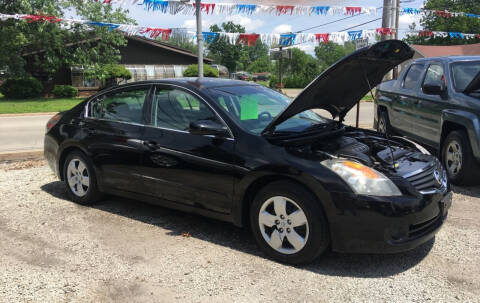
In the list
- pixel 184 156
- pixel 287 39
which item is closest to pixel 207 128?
pixel 184 156

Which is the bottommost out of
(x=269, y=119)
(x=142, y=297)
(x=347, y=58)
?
(x=142, y=297)

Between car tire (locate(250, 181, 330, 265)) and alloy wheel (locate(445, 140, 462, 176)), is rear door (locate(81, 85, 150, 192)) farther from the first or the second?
alloy wheel (locate(445, 140, 462, 176))

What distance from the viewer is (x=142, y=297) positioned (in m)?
3.09

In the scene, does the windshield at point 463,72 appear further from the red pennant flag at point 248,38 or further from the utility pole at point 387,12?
the red pennant flag at point 248,38

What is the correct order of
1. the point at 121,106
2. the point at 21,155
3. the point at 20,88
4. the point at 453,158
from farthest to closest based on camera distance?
1. the point at 20,88
2. the point at 21,155
3. the point at 453,158
4. the point at 121,106

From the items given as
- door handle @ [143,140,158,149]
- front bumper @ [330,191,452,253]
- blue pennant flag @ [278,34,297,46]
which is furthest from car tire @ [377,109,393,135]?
blue pennant flag @ [278,34,297,46]

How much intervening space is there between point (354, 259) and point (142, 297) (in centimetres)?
177

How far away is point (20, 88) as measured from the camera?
80.2 ft

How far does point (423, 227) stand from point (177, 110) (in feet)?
8.27

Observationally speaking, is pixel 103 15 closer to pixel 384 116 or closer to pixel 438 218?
pixel 384 116

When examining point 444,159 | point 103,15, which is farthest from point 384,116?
point 103,15

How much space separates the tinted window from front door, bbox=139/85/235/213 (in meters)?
3.99

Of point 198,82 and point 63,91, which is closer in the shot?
point 198,82

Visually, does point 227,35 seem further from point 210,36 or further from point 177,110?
point 177,110
